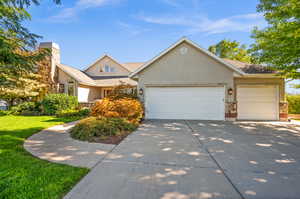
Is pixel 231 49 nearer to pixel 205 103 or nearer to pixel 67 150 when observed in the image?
pixel 205 103

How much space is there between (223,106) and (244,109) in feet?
6.33

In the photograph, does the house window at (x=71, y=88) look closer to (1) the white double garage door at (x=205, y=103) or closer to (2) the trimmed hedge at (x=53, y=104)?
(2) the trimmed hedge at (x=53, y=104)

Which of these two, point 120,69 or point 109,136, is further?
point 120,69

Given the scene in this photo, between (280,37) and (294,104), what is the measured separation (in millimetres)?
9608

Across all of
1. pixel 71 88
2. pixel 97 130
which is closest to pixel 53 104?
pixel 71 88

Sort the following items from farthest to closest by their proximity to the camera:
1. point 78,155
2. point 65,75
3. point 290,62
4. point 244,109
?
point 65,75 < point 244,109 < point 290,62 < point 78,155

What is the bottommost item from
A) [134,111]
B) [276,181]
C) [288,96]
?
[276,181]

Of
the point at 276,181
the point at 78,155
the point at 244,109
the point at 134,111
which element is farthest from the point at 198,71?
the point at 78,155

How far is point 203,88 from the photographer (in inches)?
368

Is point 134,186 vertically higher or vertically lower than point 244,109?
lower

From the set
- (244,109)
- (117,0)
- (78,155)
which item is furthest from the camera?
(244,109)

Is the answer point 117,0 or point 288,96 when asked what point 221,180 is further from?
point 288,96

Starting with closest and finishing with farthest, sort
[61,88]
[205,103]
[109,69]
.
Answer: [205,103], [61,88], [109,69]

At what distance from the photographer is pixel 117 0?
844 cm
